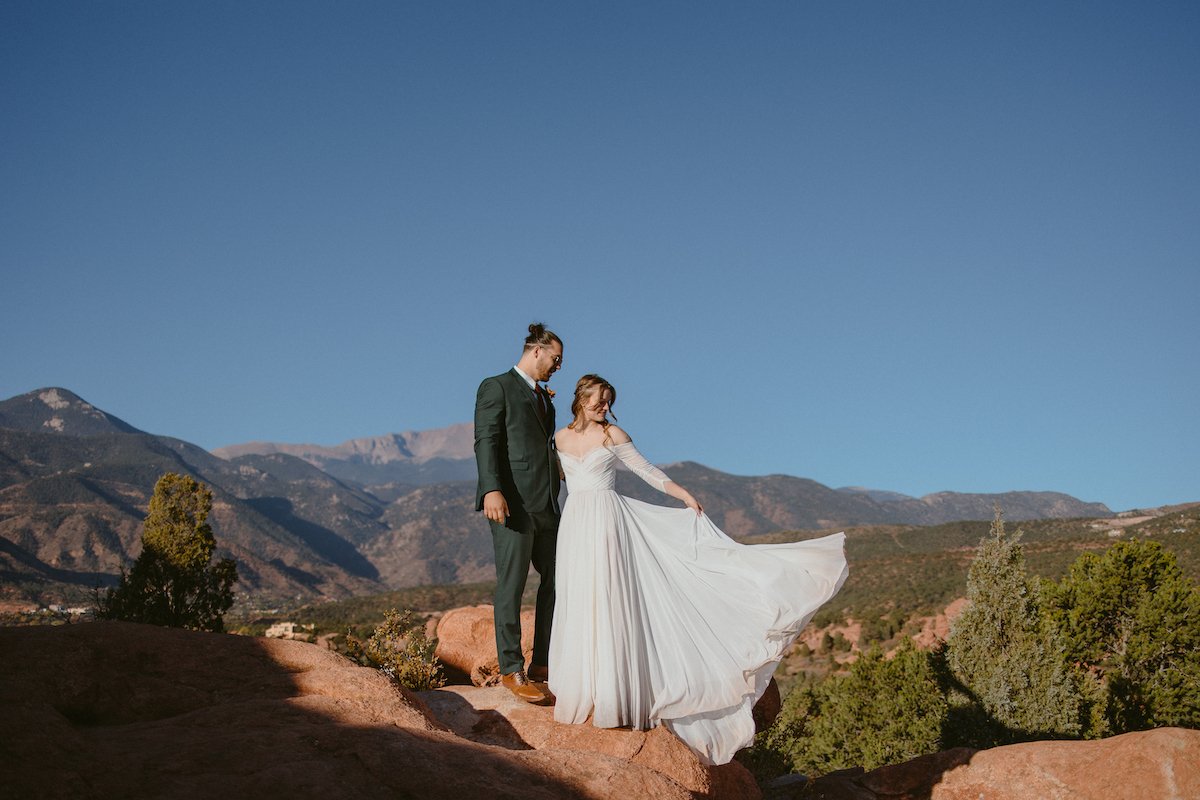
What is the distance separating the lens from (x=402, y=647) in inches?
508

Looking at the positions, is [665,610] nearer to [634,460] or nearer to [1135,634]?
[634,460]

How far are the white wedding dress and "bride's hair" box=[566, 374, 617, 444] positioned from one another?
31cm

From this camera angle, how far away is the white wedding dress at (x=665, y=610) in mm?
6594

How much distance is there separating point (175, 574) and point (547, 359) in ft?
76.3

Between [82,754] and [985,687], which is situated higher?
[82,754]

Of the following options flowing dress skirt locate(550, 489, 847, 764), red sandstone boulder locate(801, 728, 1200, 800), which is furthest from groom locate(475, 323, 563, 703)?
red sandstone boulder locate(801, 728, 1200, 800)

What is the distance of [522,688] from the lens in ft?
23.2

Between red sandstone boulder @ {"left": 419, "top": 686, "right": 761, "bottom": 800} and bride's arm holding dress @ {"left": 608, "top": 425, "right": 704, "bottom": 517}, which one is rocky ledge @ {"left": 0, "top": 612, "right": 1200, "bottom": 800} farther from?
bride's arm holding dress @ {"left": 608, "top": 425, "right": 704, "bottom": 517}

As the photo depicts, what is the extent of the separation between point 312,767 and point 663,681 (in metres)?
3.35

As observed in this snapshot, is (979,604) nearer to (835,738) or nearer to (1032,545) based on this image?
(835,738)

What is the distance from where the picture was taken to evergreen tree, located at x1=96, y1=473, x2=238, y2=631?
25203 millimetres

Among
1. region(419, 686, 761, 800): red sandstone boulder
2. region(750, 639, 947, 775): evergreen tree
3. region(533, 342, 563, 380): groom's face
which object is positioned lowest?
region(750, 639, 947, 775): evergreen tree

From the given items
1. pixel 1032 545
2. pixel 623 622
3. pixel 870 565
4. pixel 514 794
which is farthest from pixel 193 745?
pixel 870 565

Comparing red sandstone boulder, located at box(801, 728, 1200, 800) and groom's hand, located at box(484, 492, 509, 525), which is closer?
groom's hand, located at box(484, 492, 509, 525)
